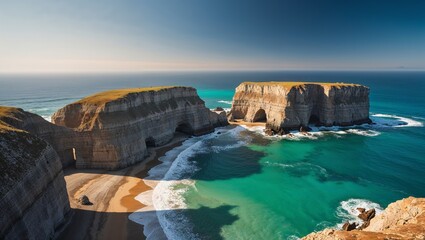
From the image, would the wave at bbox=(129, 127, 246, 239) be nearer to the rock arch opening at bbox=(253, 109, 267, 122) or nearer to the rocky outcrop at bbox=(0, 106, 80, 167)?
the rocky outcrop at bbox=(0, 106, 80, 167)

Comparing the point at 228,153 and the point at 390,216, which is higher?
the point at 390,216

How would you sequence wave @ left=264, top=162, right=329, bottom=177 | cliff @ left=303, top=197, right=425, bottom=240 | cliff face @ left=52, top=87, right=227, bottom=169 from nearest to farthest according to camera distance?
cliff @ left=303, top=197, right=425, bottom=240
cliff face @ left=52, top=87, right=227, bottom=169
wave @ left=264, top=162, right=329, bottom=177

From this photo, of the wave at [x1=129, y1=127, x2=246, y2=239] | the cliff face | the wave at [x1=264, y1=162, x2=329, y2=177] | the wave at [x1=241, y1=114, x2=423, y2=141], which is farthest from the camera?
the wave at [x1=241, y1=114, x2=423, y2=141]

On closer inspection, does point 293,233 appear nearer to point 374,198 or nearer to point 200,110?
point 374,198

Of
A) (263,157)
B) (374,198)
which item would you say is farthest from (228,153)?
(374,198)

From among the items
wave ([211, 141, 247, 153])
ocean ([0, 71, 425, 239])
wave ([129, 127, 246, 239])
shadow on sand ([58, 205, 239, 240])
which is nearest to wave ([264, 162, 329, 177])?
ocean ([0, 71, 425, 239])

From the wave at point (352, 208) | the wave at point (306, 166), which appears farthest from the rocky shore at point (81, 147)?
the wave at point (352, 208)

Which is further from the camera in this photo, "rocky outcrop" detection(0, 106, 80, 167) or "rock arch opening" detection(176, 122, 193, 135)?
"rock arch opening" detection(176, 122, 193, 135)
